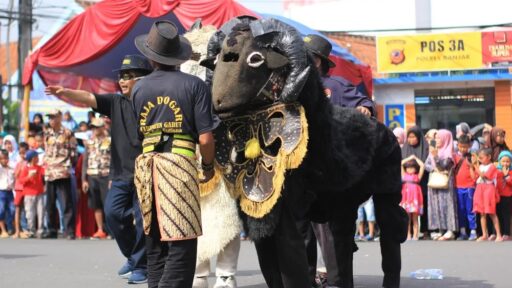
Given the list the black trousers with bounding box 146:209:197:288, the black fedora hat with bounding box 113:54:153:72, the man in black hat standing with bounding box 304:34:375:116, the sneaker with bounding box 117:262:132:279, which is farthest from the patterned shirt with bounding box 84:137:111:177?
the black trousers with bounding box 146:209:197:288

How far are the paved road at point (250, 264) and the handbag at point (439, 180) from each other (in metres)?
1.06

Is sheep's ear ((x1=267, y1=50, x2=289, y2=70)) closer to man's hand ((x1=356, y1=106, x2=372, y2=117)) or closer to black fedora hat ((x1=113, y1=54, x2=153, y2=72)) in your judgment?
man's hand ((x1=356, y1=106, x2=372, y2=117))

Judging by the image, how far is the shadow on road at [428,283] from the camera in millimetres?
7941

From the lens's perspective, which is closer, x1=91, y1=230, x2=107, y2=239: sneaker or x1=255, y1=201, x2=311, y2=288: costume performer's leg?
x1=255, y1=201, x2=311, y2=288: costume performer's leg

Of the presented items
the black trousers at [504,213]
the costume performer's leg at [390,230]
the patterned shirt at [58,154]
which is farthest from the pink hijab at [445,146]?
the costume performer's leg at [390,230]

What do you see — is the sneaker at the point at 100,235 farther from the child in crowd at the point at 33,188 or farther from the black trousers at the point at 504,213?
the black trousers at the point at 504,213

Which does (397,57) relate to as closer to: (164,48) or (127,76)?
(127,76)

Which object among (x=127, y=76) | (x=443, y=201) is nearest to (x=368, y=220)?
(x=443, y=201)

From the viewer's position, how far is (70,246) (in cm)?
1350

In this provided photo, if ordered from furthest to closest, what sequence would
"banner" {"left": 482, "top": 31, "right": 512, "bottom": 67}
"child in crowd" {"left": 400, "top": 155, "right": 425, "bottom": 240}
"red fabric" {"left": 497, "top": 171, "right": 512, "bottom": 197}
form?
"banner" {"left": 482, "top": 31, "right": 512, "bottom": 67} → "child in crowd" {"left": 400, "top": 155, "right": 425, "bottom": 240} → "red fabric" {"left": 497, "top": 171, "right": 512, "bottom": 197}

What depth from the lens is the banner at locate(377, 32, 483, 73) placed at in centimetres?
2844

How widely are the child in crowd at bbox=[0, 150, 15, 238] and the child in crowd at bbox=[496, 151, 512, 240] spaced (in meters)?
8.65

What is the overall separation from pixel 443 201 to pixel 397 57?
608 inches

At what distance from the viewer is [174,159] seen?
228 inches
